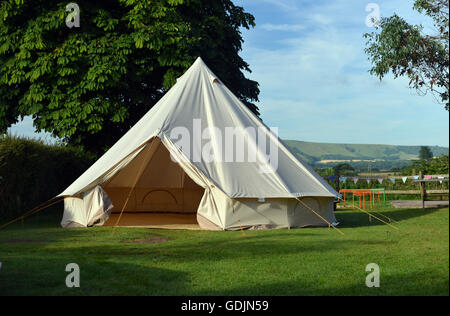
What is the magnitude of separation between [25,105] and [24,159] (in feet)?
15.0

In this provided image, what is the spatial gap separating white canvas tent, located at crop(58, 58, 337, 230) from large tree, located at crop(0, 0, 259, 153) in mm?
4142

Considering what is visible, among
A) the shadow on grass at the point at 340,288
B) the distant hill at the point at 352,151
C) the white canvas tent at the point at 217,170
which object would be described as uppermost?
the distant hill at the point at 352,151

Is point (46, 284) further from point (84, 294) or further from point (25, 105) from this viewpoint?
point (25, 105)

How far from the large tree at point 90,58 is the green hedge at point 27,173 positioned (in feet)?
5.25

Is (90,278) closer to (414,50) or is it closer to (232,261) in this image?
(232,261)

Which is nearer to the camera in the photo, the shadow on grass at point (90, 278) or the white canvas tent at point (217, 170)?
the shadow on grass at point (90, 278)

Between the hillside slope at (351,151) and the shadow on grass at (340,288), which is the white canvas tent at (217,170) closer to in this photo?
the shadow on grass at (340,288)

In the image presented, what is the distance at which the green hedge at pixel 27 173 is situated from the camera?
1253 cm

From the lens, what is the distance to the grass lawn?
481 centimetres

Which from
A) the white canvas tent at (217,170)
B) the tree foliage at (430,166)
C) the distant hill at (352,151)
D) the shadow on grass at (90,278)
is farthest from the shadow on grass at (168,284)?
the distant hill at (352,151)

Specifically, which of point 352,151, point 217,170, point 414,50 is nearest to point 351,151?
point 352,151

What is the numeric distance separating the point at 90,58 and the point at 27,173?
4.45 metres

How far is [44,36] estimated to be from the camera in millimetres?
16438
